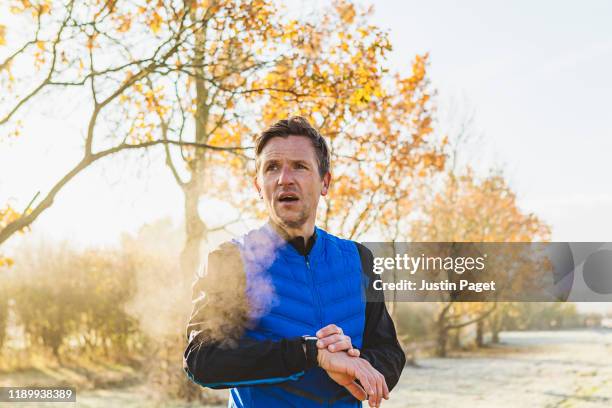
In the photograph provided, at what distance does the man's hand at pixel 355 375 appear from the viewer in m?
1.70

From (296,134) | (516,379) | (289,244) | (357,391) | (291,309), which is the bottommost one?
(516,379)

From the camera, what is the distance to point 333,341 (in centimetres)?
170

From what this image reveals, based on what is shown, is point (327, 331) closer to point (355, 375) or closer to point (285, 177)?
point (355, 375)

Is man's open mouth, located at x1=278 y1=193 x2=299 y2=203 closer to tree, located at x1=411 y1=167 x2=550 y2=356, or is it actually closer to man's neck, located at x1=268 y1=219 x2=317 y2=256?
man's neck, located at x1=268 y1=219 x2=317 y2=256

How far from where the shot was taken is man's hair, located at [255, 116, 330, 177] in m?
1.98

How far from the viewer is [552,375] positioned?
1731 centimetres

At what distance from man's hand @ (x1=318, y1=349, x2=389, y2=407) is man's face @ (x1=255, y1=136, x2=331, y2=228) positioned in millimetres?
447

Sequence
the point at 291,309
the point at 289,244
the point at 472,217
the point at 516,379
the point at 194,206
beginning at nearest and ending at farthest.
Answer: the point at 291,309 < the point at 289,244 < the point at 194,206 < the point at 516,379 < the point at 472,217

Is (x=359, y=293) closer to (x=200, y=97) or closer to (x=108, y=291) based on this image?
(x=200, y=97)

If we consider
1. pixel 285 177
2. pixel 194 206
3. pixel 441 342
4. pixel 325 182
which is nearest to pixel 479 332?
pixel 441 342

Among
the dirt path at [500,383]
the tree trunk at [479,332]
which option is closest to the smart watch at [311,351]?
the dirt path at [500,383]

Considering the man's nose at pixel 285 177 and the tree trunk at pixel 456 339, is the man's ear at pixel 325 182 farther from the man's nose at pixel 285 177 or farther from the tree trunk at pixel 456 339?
the tree trunk at pixel 456 339

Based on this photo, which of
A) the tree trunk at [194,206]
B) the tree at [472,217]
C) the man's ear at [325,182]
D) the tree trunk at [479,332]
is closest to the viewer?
the man's ear at [325,182]

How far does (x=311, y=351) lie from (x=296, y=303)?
0.21 metres
